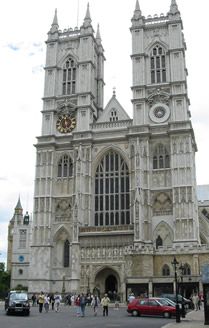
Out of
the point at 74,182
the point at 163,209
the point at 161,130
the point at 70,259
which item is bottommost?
the point at 70,259

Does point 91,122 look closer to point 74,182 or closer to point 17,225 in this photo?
point 74,182

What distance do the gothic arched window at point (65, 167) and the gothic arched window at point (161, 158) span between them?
35.8 feet

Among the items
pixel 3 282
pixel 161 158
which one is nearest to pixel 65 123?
pixel 161 158

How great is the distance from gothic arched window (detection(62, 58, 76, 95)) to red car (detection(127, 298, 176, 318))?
1479 inches

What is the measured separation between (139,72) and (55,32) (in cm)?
1494

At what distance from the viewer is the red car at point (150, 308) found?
91.5ft

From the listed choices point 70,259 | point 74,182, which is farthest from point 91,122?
point 70,259

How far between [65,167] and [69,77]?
13.4m

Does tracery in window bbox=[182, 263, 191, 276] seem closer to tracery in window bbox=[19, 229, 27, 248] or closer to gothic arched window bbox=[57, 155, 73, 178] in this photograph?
gothic arched window bbox=[57, 155, 73, 178]

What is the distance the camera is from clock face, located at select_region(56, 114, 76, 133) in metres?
59.1

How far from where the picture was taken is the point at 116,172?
55.8 meters

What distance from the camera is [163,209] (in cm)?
5209

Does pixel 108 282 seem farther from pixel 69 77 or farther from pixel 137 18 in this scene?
pixel 137 18

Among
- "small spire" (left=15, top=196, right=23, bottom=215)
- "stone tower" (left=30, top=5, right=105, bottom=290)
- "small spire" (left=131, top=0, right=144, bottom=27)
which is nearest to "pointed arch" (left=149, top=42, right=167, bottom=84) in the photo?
"small spire" (left=131, top=0, right=144, bottom=27)
